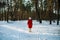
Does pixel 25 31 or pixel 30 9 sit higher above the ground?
pixel 30 9

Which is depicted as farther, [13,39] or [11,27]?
[11,27]

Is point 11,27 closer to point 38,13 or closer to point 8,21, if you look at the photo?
point 8,21

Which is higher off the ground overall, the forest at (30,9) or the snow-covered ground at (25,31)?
the forest at (30,9)

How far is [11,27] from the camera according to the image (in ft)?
7.45

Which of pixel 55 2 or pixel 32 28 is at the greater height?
pixel 55 2

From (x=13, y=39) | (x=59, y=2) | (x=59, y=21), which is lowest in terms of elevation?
(x=13, y=39)

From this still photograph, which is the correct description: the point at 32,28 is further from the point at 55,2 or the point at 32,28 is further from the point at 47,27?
the point at 55,2

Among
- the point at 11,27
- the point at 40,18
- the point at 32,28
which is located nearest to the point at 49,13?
the point at 40,18

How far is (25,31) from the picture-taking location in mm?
2277

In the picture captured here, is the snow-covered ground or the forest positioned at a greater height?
the forest

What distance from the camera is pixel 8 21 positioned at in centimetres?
220

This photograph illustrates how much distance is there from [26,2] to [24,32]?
0.36 metres

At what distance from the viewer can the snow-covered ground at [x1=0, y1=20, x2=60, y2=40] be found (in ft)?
7.08

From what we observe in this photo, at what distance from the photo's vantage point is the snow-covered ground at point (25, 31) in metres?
2.16
